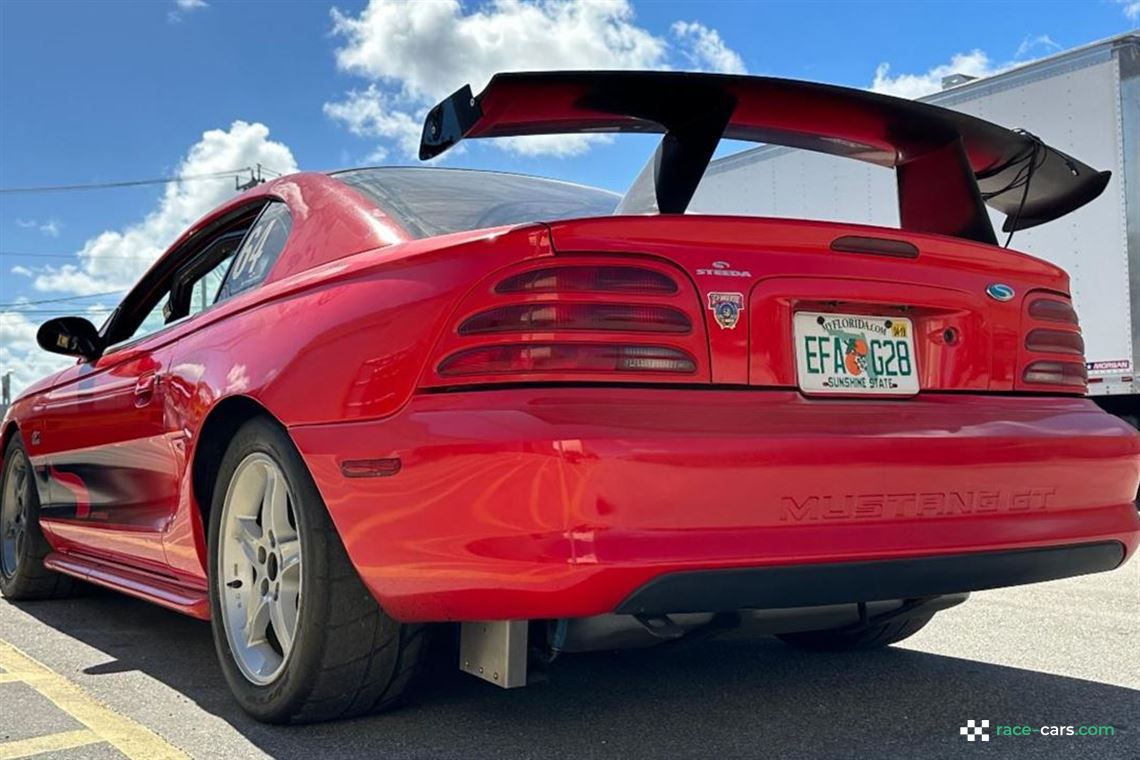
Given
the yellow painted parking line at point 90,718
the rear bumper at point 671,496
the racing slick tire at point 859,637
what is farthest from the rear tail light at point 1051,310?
the yellow painted parking line at point 90,718

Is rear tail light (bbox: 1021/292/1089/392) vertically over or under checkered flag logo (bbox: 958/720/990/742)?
over

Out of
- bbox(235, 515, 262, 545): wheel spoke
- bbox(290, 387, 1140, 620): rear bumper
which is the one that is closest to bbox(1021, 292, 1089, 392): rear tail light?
bbox(290, 387, 1140, 620): rear bumper

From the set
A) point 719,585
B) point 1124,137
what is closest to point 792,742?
point 719,585

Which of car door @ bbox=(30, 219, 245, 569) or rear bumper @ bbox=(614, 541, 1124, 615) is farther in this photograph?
car door @ bbox=(30, 219, 245, 569)

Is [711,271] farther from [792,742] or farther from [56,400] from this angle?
[56,400]

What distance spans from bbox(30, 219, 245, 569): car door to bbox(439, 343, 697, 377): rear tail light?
1.38m

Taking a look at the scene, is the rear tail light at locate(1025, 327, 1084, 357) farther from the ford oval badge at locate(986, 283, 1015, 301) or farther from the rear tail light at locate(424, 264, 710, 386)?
the rear tail light at locate(424, 264, 710, 386)

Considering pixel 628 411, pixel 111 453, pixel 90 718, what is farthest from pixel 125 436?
pixel 628 411

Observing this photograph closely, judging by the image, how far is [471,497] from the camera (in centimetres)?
212

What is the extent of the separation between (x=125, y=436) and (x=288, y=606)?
4.36ft

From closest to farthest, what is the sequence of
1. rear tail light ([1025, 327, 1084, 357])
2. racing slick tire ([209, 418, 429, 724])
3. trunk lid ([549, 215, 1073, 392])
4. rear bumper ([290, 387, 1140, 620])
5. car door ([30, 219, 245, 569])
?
rear bumper ([290, 387, 1140, 620])
trunk lid ([549, 215, 1073, 392])
racing slick tire ([209, 418, 429, 724])
rear tail light ([1025, 327, 1084, 357])
car door ([30, 219, 245, 569])

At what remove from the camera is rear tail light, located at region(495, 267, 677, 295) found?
2184mm

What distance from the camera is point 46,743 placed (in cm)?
261

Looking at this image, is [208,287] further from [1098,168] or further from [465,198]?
[1098,168]
